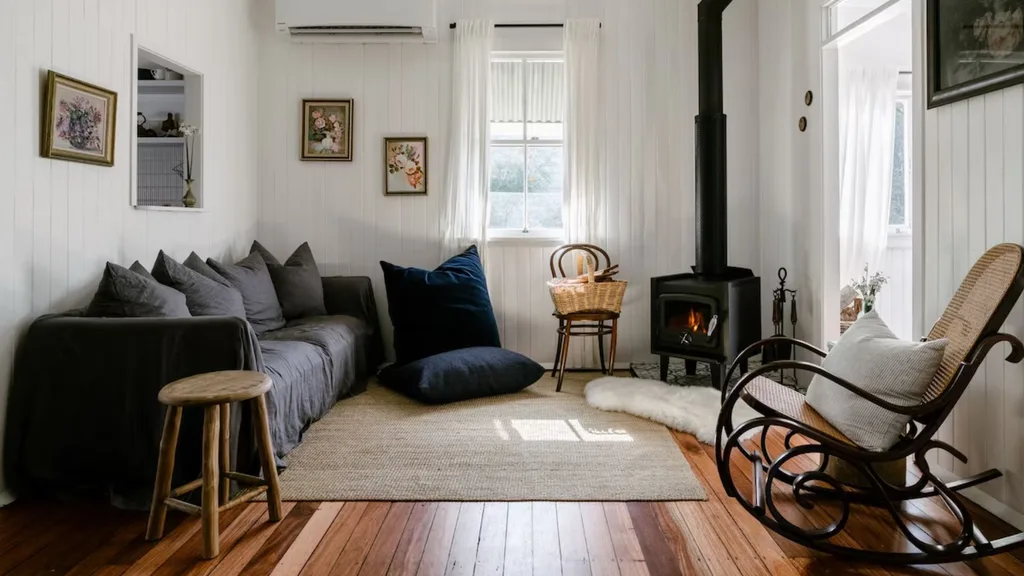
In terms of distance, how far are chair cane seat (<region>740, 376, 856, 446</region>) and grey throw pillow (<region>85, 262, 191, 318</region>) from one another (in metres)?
2.39

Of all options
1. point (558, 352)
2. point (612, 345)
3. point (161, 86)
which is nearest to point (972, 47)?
point (612, 345)

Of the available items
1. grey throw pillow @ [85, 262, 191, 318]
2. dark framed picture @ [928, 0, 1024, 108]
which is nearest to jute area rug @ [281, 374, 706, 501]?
grey throw pillow @ [85, 262, 191, 318]

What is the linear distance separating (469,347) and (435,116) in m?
1.75

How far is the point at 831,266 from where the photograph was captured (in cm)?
392

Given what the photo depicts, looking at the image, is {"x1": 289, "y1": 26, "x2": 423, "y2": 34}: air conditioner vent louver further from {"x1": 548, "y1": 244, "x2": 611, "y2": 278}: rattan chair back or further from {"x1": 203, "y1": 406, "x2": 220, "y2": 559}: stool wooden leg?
{"x1": 203, "y1": 406, "x2": 220, "y2": 559}: stool wooden leg

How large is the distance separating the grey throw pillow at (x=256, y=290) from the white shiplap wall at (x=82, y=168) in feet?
0.85

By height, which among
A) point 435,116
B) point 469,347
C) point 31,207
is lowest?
point 469,347

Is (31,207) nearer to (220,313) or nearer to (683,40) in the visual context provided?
(220,313)

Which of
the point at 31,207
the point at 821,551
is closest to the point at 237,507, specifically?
the point at 31,207

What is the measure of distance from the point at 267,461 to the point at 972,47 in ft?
9.79

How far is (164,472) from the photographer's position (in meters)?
2.18

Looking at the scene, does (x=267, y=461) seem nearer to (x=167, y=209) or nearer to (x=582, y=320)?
(x=167, y=209)

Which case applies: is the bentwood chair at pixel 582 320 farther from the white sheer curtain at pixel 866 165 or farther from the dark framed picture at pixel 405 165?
the white sheer curtain at pixel 866 165

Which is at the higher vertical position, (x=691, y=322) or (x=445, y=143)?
(x=445, y=143)
